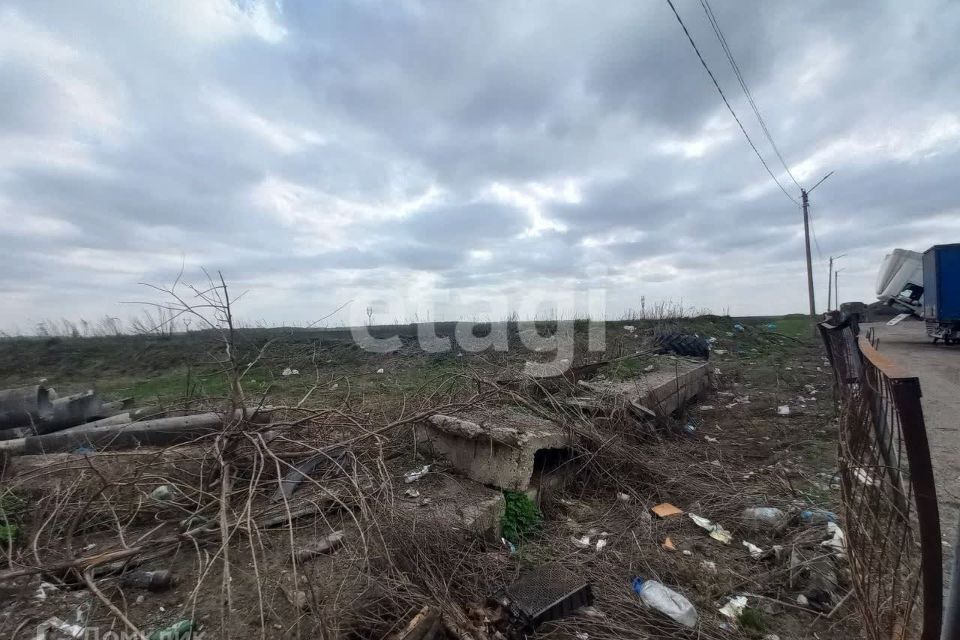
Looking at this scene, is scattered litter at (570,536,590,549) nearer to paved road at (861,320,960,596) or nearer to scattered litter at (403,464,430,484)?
scattered litter at (403,464,430,484)

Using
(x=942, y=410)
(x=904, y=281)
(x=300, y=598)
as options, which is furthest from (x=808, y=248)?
(x=300, y=598)

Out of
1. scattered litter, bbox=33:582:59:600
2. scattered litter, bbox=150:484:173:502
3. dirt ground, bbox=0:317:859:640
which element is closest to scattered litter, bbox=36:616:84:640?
dirt ground, bbox=0:317:859:640

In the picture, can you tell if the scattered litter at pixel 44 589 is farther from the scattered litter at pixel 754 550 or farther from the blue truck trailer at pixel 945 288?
the blue truck trailer at pixel 945 288

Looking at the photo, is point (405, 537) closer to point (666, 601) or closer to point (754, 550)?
point (666, 601)

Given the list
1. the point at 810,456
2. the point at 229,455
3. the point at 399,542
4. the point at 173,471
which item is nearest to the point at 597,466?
the point at 399,542

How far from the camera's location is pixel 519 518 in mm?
3271

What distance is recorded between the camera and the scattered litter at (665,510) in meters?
3.38

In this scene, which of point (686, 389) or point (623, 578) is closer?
point (623, 578)

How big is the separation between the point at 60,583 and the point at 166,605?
0.62m

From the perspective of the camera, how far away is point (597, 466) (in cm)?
397

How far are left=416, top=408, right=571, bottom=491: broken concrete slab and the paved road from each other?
2.30 m

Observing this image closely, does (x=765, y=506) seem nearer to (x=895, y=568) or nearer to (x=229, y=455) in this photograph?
(x=895, y=568)

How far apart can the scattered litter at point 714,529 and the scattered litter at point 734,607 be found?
25.9 inches

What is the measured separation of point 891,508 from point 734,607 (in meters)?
1.34
